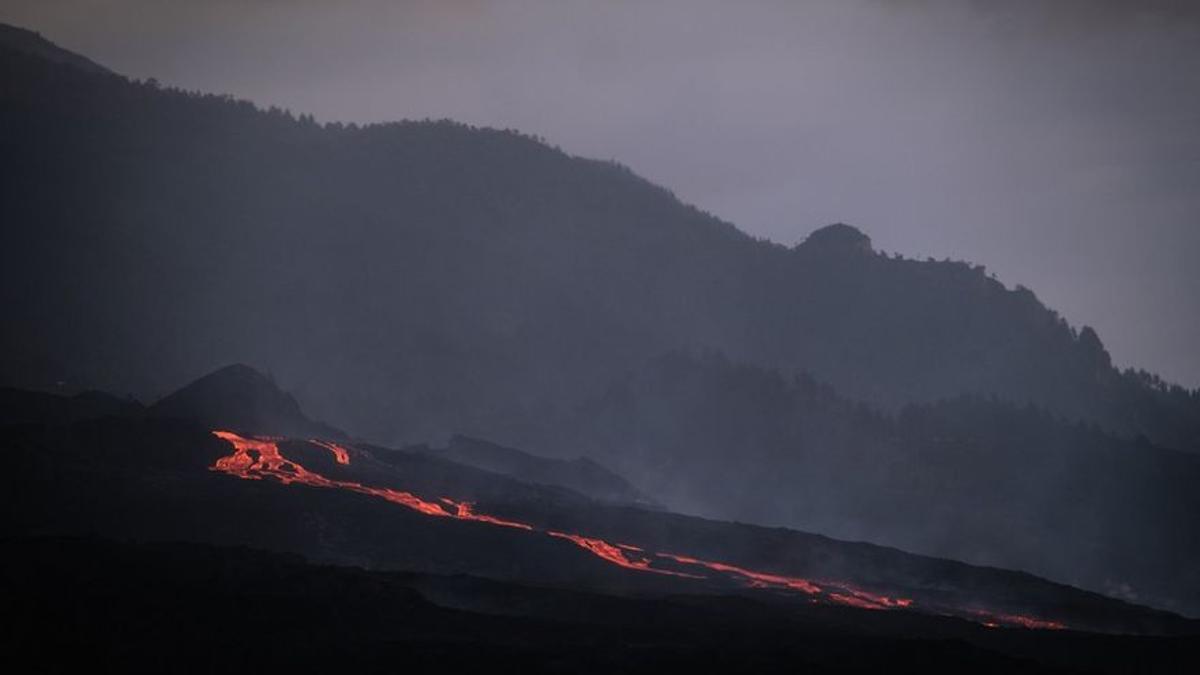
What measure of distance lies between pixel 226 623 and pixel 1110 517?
122 m

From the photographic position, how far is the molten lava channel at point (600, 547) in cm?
8850

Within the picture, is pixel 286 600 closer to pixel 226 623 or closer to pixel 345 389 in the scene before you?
pixel 226 623

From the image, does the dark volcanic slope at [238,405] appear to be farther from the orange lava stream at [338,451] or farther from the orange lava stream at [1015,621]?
the orange lava stream at [1015,621]

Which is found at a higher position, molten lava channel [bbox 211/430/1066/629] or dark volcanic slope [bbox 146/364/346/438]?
dark volcanic slope [bbox 146/364/346/438]

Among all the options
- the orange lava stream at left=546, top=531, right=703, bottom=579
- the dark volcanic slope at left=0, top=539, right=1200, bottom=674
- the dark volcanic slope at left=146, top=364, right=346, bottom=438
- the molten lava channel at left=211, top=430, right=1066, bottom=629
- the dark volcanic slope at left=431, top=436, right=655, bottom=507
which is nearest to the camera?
the dark volcanic slope at left=0, top=539, right=1200, bottom=674

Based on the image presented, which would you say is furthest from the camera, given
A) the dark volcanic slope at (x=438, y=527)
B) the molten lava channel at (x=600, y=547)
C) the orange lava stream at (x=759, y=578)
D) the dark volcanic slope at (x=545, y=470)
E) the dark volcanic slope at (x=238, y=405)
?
the dark volcanic slope at (x=545, y=470)

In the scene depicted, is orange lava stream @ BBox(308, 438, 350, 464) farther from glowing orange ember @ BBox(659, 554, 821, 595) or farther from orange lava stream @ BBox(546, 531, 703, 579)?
glowing orange ember @ BBox(659, 554, 821, 595)

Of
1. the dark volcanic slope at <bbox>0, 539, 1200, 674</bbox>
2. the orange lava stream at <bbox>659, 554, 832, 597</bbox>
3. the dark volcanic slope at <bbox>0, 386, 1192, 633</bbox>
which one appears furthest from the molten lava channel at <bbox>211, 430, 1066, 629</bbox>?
the dark volcanic slope at <bbox>0, 539, 1200, 674</bbox>

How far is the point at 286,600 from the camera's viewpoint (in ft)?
210

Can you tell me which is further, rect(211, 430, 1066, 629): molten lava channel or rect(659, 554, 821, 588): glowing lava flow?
rect(659, 554, 821, 588): glowing lava flow

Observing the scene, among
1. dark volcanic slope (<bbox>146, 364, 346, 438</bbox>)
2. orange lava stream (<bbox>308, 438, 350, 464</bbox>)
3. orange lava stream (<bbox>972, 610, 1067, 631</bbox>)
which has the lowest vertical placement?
orange lava stream (<bbox>972, 610, 1067, 631</bbox>)

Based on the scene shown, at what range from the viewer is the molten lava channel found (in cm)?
8850

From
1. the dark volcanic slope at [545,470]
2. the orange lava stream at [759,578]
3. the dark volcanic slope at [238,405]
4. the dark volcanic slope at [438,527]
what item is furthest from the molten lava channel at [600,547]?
the dark volcanic slope at [545,470]

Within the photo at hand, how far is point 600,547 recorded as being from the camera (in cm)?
9194
